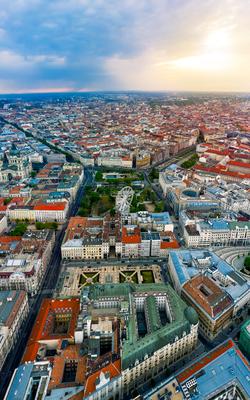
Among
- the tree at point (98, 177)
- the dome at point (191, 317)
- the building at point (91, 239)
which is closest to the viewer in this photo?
the dome at point (191, 317)

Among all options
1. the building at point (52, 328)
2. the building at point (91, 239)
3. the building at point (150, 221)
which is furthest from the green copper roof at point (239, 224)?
the building at point (52, 328)

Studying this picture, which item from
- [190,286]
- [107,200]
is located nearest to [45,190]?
[107,200]

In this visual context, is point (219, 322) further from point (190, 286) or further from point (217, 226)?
point (217, 226)

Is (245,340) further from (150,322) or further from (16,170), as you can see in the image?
(16,170)

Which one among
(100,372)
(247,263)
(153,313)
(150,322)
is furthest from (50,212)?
(100,372)

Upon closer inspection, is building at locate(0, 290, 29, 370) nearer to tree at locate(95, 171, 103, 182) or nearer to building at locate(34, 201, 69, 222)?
building at locate(34, 201, 69, 222)

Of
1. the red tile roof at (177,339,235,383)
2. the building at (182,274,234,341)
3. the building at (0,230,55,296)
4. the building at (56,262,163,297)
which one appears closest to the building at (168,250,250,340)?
the building at (182,274,234,341)

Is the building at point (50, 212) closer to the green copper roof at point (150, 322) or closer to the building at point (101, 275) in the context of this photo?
the building at point (101, 275)
